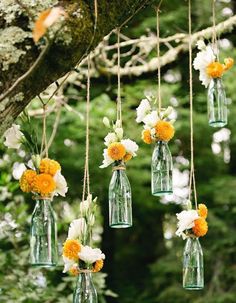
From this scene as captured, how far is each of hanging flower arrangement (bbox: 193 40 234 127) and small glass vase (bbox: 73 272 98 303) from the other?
0.56 metres

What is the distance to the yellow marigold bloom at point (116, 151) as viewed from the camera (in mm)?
1757

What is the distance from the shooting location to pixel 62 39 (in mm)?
1311

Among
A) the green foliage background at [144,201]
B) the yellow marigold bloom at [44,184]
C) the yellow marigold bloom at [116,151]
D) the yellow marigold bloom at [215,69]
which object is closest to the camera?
the yellow marigold bloom at [44,184]

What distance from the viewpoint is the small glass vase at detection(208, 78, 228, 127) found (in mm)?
1877

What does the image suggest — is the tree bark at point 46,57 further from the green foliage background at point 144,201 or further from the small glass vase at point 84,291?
the green foliage background at point 144,201

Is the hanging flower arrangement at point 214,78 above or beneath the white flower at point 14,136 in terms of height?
above

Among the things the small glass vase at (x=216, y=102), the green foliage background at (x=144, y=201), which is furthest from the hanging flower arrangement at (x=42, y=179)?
the green foliage background at (x=144, y=201)

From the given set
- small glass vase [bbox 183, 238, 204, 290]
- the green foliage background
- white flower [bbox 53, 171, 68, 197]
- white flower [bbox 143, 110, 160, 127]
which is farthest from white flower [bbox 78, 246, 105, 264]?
the green foliage background

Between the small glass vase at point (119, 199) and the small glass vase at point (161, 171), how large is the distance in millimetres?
77

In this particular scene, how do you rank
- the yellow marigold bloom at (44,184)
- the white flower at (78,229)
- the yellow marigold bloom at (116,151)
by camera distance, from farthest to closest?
the yellow marigold bloom at (116,151)
the white flower at (78,229)
the yellow marigold bloom at (44,184)

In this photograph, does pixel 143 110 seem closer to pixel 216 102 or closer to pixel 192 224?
pixel 216 102

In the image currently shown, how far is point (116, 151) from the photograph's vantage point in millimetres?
1758

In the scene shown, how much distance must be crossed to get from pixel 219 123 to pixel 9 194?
6.49 feet

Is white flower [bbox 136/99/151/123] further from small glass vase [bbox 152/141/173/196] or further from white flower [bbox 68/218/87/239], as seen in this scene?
white flower [bbox 68/218/87/239]
